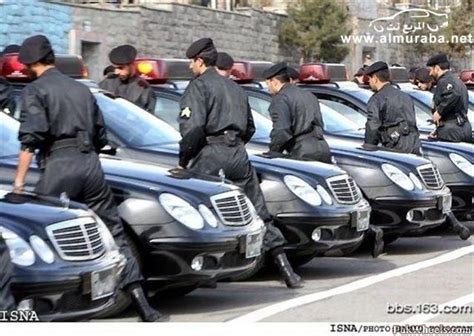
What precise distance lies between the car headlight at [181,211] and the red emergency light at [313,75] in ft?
22.4

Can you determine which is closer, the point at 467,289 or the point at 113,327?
the point at 113,327

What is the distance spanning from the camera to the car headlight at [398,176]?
13.1 metres

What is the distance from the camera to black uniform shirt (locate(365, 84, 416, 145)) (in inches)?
572

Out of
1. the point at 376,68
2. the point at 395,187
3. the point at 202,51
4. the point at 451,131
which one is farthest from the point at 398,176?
the point at 451,131

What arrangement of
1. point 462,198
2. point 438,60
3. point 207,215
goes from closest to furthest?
point 207,215 → point 462,198 → point 438,60

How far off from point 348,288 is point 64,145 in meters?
2.86

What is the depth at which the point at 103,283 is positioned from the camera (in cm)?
800

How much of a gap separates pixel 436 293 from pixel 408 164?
3.11 metres

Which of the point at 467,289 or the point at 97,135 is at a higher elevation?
the point at 97,135

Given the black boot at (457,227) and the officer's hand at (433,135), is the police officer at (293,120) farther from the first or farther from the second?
the officer's hand at (433,135)

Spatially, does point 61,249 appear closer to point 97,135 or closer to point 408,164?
point 97,135

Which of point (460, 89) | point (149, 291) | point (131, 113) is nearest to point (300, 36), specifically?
point (460, 89)

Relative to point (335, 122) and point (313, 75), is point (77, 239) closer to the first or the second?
point (335, 122)

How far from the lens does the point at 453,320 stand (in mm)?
8758
